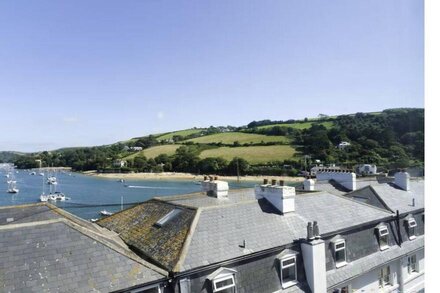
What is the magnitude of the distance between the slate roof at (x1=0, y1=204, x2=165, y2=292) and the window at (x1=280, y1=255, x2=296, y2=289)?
5.50 ft

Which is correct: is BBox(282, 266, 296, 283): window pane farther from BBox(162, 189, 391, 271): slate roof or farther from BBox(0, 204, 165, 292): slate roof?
BBox(0, 204, 165, 292): slate roof

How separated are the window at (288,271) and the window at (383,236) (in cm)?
215

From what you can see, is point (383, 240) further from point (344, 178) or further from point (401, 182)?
point (344, 178)

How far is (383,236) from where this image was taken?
586 cm

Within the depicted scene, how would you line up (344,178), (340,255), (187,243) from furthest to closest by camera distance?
(344,178) → (340,255) → (187,243)

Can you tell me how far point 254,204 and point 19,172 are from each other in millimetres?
77583

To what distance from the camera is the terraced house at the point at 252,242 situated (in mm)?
3412

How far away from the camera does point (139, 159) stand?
189 feet

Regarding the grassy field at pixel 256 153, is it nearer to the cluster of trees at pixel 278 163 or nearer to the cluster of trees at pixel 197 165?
the cluster of trees at pixel 197 165

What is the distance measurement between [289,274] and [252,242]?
670 millimetres

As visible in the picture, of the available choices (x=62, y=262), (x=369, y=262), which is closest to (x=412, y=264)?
(x=369, y=262)

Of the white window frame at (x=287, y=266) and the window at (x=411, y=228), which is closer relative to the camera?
the white window frame at (x=287, y=266)

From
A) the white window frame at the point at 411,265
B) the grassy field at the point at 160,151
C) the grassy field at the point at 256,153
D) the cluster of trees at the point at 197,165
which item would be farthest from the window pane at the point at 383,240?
the grassy field at the point at 160,151

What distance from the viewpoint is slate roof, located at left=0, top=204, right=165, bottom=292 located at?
2.87 metres
